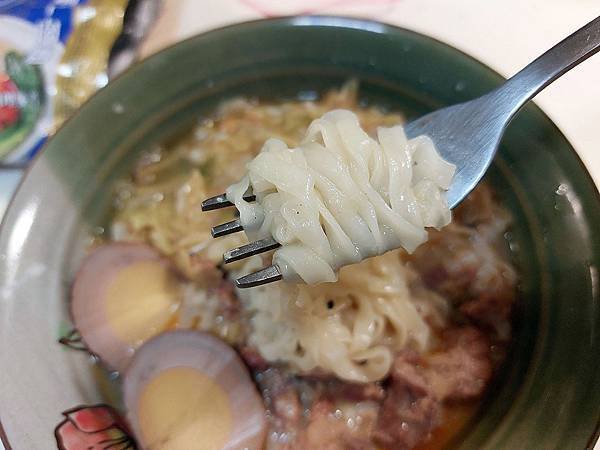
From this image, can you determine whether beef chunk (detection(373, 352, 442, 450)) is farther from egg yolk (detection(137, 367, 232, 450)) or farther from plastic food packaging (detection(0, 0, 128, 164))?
plastic food packaging (detection(0, 0, 128, 164))

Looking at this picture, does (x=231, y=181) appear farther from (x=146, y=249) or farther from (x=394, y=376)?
(x=394, y=376)

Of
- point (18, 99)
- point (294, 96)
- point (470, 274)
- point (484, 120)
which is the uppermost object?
point (18, 99)

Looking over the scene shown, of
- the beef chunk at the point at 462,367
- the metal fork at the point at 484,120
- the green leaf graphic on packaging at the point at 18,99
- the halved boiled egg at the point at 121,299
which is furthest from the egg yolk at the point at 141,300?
the beef chunk at the point at 462,367

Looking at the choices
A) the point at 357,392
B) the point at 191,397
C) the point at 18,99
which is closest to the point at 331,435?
the point at 357,392

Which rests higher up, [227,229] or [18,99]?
[18,99]

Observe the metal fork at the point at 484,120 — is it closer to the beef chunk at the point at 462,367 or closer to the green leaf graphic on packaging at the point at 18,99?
the beef chunk at the point at 462,367

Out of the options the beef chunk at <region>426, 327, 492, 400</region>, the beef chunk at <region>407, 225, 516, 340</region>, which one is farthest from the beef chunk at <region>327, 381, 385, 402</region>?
the beef chunk at <region>407, 225, 516, 340</region>

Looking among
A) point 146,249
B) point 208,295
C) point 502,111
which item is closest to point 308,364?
point 208,295

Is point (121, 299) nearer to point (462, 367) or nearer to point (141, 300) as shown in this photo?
point (141, 300)
